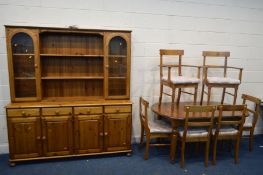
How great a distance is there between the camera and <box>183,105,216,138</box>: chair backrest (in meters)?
2.70

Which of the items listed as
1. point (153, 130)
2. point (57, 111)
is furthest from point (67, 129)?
point (153, 130)

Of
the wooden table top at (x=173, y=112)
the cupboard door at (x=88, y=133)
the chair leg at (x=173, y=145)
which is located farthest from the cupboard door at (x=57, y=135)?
the chair leg at (x=173, y=145)

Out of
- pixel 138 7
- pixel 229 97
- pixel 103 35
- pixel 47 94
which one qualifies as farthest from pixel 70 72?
pixel 229 97

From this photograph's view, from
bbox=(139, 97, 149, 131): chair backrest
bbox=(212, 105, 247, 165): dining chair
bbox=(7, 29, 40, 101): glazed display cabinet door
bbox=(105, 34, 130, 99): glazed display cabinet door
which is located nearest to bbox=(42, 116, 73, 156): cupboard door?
bbox=(7, 29, 40, 101): glazed display cabinet door

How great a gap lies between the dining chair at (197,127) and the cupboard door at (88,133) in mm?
1129

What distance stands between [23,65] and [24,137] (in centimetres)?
96

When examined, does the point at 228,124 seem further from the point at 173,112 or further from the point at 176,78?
the point at 176,78

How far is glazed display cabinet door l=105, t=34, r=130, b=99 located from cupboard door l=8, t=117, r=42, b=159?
1.06m

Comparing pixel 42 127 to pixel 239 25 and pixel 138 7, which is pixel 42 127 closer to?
pixel 138 7

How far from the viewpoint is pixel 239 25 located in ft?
12.3

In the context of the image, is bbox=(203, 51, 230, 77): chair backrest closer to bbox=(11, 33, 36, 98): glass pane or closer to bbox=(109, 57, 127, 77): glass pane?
bbox=(109, 57, 127, 77): glass pane

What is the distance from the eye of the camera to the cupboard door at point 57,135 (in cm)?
285

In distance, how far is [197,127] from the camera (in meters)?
3.04

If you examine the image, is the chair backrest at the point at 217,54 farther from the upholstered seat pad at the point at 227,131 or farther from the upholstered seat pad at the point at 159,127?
the upholstered seat pad at the point at 159,127
